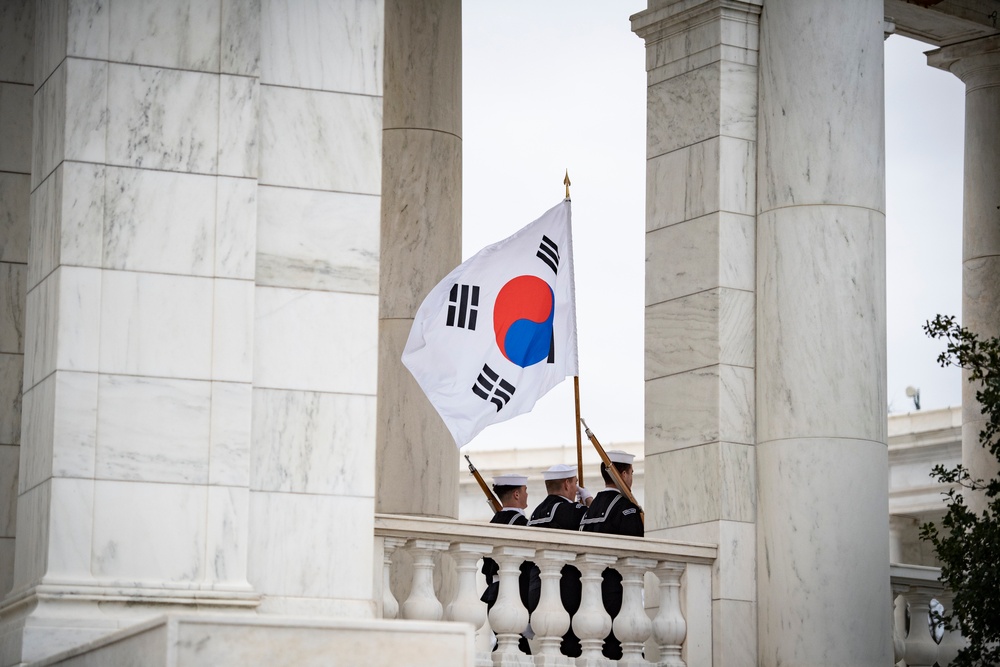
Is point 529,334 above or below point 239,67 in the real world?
below

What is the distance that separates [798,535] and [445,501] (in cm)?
991

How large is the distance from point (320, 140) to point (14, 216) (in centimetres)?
459

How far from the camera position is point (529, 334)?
30.1 meters

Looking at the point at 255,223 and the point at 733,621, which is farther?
the point at 733,621

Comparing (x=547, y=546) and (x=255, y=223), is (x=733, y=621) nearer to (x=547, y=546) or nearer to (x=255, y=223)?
(x=547, y=546)

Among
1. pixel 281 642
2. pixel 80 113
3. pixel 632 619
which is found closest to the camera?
pixel 281 642

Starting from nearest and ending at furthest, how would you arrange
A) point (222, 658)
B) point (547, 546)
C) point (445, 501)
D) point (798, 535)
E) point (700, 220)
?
point (222, 658) → point (547, 546) → point (798, 535) → point (700, 220) → point (445, 501)

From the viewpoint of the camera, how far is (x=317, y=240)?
24188 mm

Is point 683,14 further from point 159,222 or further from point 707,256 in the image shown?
point 159,222

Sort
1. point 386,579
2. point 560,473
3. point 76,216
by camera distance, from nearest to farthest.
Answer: point 76,216
point 386,579
point 560,473

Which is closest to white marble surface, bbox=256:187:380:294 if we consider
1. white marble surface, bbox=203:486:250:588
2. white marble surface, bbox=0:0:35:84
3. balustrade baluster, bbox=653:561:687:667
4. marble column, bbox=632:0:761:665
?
white marble surface, bbox=203:486:250:588

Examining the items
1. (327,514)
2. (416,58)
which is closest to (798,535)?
(327,514)

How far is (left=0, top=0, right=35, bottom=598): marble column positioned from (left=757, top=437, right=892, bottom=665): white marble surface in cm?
1239

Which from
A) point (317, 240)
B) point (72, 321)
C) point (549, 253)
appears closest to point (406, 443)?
point (549, 253)
